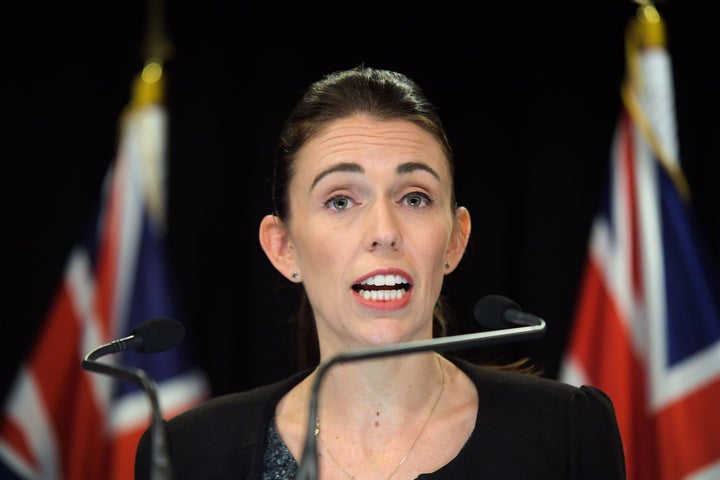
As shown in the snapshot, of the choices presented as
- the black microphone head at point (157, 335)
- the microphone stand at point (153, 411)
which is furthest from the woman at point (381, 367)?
the microphone stand at point (153, 411)

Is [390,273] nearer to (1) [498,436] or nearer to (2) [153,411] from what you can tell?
(1) [498,436]

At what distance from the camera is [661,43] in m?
2.79

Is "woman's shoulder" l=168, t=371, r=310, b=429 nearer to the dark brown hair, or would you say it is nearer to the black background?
the dark brown hair

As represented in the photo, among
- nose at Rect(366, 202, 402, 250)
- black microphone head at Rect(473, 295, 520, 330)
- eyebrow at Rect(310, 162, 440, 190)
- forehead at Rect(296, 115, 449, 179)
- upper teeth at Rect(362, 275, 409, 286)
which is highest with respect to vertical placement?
forehead at Rect(296, 115, 449, 179)

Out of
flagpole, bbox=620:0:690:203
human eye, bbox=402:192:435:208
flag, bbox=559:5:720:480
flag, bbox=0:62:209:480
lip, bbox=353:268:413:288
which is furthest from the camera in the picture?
flag, bbox=0:62:209:480

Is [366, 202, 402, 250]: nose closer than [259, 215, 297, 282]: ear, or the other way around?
[366, 202, 402, 250]: nose

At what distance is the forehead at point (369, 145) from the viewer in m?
1.75

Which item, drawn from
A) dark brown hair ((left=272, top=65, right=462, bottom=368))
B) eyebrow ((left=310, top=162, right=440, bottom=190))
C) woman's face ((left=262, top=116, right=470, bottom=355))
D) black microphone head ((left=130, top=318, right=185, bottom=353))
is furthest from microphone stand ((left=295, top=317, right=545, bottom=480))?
dark brown hair ((left=272, top=65, right=462, bottom=368))

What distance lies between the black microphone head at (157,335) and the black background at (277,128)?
5.26 ft

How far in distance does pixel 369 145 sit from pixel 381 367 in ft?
1.24

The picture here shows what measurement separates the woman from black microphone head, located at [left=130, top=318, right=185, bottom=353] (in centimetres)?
35

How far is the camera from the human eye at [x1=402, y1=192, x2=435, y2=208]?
174 cm

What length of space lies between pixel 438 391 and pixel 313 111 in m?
0.55

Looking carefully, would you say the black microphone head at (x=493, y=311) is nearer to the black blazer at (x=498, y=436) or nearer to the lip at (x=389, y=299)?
the lip at (x=389, y=299)
